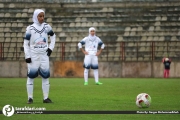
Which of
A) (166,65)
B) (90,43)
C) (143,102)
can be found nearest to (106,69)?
(166,65)

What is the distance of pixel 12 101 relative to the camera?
56.4 ft

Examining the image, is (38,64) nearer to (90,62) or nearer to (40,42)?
(40,42)

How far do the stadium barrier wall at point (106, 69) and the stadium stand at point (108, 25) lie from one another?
1047 mm

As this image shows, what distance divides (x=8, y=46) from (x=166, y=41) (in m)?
10.2

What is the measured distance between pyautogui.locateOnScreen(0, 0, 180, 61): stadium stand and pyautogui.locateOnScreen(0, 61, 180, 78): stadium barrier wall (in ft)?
3.44

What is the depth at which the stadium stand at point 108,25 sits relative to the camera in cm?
4056

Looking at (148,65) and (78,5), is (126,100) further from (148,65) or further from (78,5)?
(78,5)

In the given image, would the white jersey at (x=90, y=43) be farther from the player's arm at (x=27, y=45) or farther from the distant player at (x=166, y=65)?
the player's arm at (x=27, y=45)

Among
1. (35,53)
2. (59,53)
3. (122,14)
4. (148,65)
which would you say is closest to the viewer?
(35,53)

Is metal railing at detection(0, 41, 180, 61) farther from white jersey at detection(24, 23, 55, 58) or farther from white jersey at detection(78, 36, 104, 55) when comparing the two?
white jersey at detection(24, 23, 55, 58)

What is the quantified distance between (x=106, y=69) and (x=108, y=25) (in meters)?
5.12

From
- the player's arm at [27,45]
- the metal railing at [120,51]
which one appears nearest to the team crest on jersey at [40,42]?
the player's arm at [27,45]

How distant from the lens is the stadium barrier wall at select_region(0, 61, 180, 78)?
3881cm

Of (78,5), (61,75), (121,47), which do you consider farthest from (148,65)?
(78,5)
